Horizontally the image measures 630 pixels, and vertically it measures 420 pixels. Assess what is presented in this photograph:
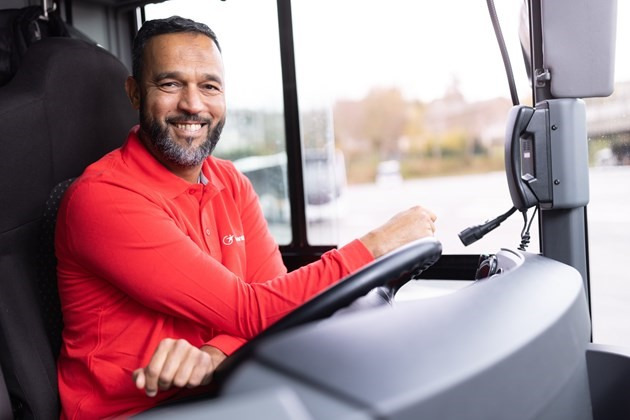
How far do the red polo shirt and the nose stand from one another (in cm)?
13

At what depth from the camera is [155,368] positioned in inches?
35.5

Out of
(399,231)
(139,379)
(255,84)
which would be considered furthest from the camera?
(255,84)

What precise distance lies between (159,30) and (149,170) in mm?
328

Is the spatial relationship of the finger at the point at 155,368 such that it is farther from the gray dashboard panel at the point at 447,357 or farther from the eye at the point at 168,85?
the eye at the point at 168,85

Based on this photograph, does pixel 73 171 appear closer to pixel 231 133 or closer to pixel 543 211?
pixel 543 211

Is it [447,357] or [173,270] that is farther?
[173,270]

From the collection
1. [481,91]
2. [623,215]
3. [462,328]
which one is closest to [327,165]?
[481,91]

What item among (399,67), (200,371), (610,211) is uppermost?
(399,67)

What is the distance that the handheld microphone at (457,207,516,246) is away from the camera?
4.73ft

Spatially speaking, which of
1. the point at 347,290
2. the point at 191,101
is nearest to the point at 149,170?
the point at 191,101

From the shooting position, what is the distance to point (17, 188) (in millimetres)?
1248

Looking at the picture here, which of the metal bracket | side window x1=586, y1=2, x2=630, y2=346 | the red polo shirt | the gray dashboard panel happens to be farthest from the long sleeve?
side window x1=586, y1=2, x2=630, y2=346

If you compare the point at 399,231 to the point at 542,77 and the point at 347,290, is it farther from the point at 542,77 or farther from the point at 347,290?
the point at 542,77

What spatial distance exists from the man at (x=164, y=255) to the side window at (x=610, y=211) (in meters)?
0.81
